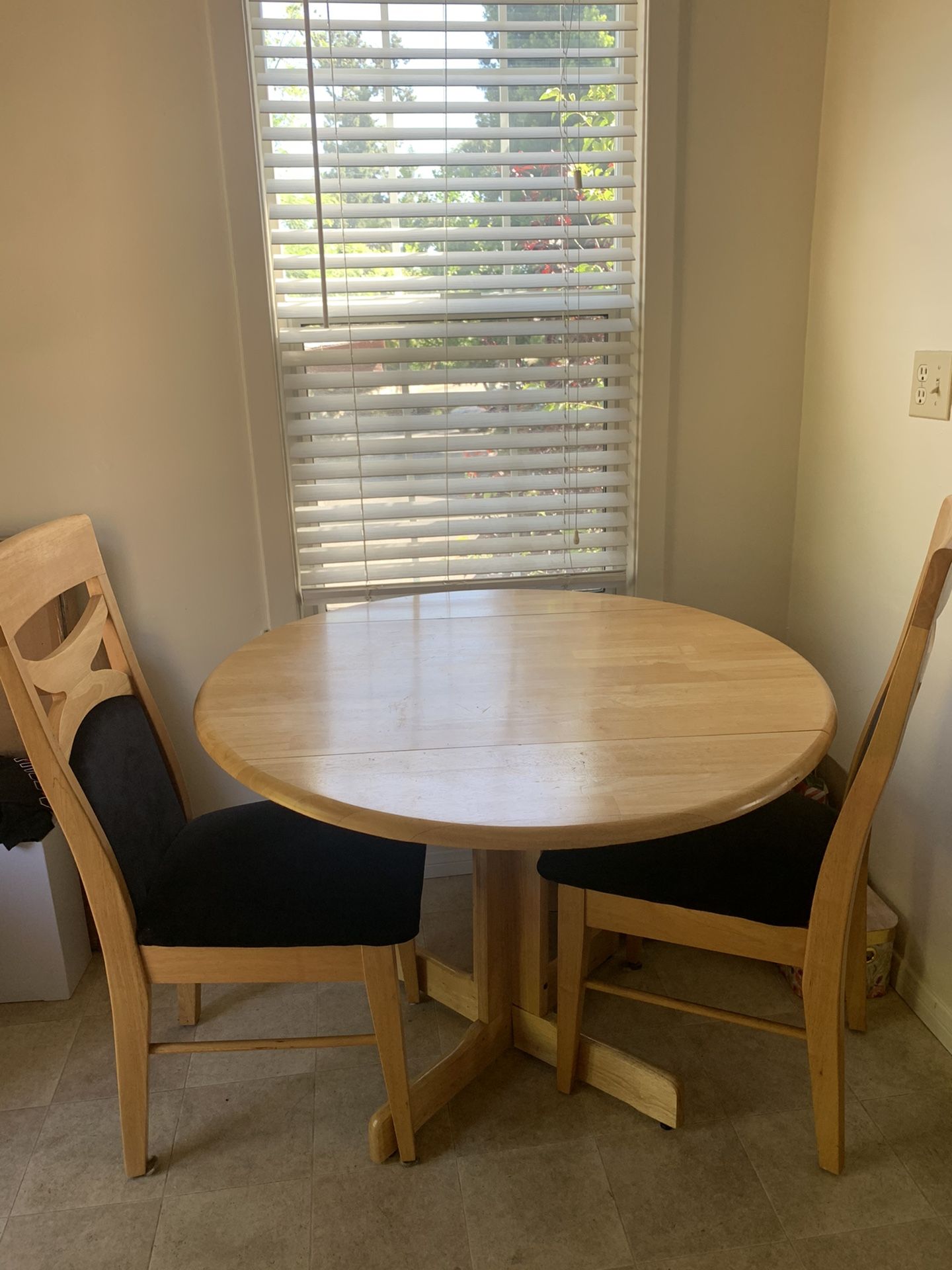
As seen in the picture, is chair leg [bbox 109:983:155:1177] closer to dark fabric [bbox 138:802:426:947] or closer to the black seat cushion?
dark fabric [bbox 138:802:426:947]

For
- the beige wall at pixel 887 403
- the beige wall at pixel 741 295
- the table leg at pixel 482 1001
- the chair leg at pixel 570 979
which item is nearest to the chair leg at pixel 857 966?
the beige wall at pixel 887 403

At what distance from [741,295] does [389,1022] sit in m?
1.72

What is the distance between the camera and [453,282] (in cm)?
212

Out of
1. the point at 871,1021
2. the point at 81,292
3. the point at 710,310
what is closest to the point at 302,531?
the point at 81,292

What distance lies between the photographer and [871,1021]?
1.85 metres

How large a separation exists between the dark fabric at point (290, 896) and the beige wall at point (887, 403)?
1.03 metres

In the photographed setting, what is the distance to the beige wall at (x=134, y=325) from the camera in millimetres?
1882

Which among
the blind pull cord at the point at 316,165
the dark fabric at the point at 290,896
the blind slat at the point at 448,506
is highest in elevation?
the blind pull cord at the point at 316,165

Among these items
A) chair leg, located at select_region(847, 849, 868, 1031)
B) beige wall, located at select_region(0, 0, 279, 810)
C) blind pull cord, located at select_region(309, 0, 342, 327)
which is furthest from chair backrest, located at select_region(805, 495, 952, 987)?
beige wall, located at select_region(0, 0, 279, 810)

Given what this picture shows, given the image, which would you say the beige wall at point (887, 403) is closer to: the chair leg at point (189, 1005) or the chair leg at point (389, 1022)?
the chair leg at point (389, 1022)

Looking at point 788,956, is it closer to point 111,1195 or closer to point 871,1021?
point 871,1021

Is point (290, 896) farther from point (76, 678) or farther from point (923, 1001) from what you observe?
point (923, 1001)

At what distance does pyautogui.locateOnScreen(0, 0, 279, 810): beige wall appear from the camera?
1.88 m

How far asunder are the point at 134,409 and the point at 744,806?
61.6 inches
